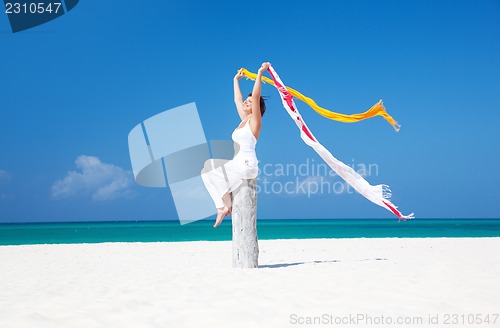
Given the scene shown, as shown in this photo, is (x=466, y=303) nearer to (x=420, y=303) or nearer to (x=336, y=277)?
(x=420, y=303)

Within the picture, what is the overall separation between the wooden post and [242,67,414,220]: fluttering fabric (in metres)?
0.99

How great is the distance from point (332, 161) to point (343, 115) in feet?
2.36

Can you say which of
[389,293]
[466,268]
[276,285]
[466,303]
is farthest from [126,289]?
[466,268]

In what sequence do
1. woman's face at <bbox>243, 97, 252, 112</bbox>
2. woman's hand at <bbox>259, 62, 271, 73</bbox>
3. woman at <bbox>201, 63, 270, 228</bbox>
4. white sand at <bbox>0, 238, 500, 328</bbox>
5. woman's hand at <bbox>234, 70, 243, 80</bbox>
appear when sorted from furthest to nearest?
1. woman's hand at <bbox>234, 70, 243, 80</bbox>
2. woman's face at <bbox>243, 97, 252, 112</bbox>
3. woman's hand at <bbox>259, 62, 271, 73</bbox>
4. woman at <bbox>201, 63, 270, 228</bbox>
5. white sand at <bbox>0, 238, 500, 328</bbox>

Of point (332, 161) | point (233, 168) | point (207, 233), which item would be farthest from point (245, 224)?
point (207, 233)

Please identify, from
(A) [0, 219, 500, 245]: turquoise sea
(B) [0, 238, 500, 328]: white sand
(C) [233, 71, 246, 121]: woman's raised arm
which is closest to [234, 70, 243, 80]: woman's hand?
(C) [233, 71, 246, 121]: woman's raised arm

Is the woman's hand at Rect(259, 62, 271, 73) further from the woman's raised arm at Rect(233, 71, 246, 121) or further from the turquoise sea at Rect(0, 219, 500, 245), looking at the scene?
the turquoise sea at Rect(0, 219, 500, 245)

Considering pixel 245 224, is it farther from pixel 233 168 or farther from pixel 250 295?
pixel 250 295

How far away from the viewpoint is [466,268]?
5895 millimetres

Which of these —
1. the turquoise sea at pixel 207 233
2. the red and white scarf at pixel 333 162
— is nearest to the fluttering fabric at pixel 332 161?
the red and white scarf at pixel 333 162

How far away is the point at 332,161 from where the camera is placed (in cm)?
642

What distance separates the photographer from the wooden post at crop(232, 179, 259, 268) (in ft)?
19.5

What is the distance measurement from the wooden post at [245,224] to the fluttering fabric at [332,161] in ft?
3.26

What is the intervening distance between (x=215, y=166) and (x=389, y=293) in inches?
101
